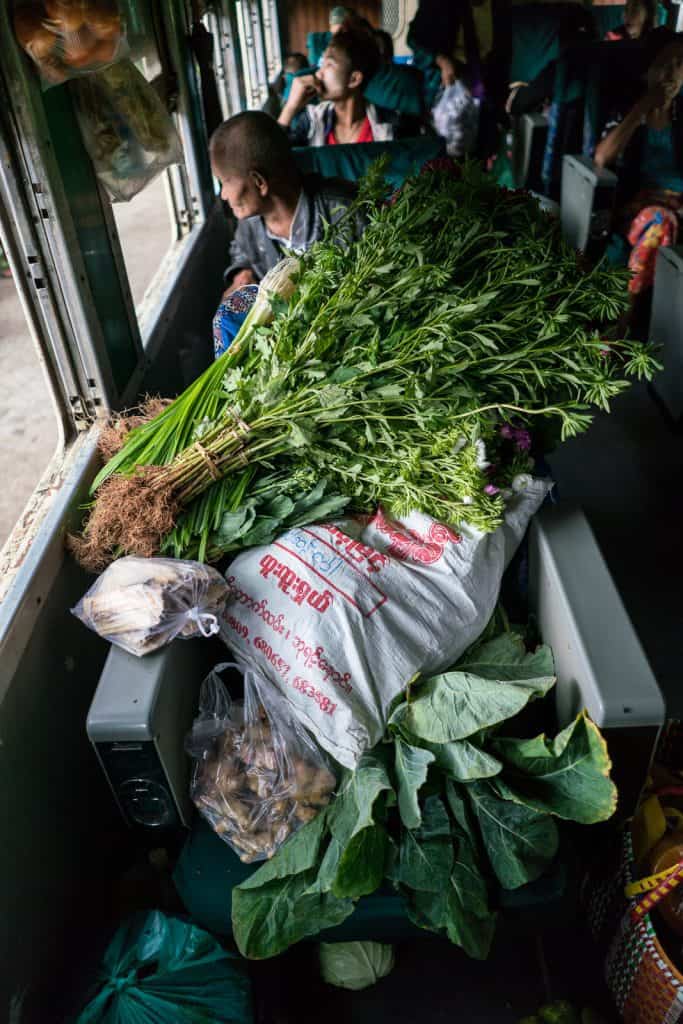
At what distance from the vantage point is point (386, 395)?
62.6 inches

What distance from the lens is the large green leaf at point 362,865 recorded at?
4.26 ft

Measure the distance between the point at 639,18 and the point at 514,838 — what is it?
4.84 metres

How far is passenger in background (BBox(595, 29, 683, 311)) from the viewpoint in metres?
3.86

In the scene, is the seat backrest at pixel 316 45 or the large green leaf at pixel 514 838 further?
the seat backrest at pixel 316 45

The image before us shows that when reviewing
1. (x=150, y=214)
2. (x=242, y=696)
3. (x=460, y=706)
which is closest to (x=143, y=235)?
(x=150, y=214)

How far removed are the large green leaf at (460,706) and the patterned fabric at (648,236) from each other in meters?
3.03

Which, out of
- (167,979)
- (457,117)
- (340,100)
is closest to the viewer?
Result: (167,979)

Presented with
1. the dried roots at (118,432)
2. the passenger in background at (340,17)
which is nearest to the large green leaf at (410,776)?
the dried roots at (118,432)

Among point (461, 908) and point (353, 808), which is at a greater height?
point (353, 808)

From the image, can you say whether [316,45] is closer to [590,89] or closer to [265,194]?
[590,89]

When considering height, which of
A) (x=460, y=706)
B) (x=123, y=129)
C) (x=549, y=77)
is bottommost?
(x=460, y=706)

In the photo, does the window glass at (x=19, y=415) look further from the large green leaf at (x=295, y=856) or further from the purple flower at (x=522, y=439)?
the purple flower at (x=522, y=439)

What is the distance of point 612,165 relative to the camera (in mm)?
4121

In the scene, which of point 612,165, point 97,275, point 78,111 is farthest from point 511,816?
point 612,165
